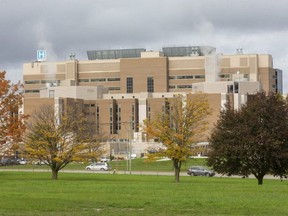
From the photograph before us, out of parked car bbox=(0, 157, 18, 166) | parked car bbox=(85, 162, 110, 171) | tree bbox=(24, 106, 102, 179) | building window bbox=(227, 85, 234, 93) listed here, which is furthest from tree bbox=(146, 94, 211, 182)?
building window bbox=(227, 85, 234, 93)

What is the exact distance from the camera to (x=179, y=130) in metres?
60.2

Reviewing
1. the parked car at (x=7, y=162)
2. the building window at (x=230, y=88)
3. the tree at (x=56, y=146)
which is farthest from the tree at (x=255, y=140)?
the building window at (x=230, y=88)

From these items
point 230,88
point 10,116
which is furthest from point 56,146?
point 230,88

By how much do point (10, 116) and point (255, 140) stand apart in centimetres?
1994

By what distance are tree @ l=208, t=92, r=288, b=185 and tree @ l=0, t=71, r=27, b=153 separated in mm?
15908

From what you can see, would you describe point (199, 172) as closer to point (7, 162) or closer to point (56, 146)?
point (56, 146)

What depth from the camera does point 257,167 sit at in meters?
53.5

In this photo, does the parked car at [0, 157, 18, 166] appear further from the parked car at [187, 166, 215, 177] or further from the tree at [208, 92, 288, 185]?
the tree at [208, 92, 288, 185]

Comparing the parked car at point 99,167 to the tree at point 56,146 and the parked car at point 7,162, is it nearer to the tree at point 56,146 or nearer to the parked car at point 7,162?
the parked car at point 7,162

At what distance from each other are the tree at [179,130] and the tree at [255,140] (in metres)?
4.15

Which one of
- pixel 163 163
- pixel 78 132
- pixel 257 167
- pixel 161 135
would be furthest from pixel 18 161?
pixel 257 167

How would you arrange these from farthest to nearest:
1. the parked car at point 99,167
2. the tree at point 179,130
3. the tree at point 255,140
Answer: the parked car at point 99,167 < the tree at point 179,130 < the tree at point 255,140

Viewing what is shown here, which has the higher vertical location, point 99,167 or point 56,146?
point 56,146

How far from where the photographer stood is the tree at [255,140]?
5247 cm
